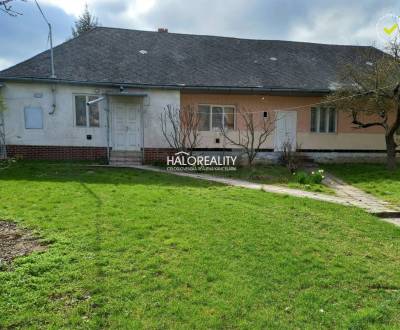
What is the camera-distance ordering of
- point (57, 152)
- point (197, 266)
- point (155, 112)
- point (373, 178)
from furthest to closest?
1. point (155, 112)
2. point (57, 152)
3. point (373, 178)
4. point (197, 266)

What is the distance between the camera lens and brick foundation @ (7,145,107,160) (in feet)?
39.7

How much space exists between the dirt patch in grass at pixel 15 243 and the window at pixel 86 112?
8313 millimetres

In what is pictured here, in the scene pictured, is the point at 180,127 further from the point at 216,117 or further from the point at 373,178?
the point at 373,178

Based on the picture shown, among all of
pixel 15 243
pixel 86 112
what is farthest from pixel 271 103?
pixel 15 243

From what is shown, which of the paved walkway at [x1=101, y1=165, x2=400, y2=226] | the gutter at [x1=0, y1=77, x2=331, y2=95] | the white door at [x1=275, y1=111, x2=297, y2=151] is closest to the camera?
the paved walkway at [x1=101, y1=165, x2=400, y2=226]

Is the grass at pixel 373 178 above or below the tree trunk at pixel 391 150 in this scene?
below

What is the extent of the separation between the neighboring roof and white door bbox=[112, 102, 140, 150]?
103cm

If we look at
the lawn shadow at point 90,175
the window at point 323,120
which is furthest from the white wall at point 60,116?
the window at point 323,120

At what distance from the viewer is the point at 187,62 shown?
14297 millimetres

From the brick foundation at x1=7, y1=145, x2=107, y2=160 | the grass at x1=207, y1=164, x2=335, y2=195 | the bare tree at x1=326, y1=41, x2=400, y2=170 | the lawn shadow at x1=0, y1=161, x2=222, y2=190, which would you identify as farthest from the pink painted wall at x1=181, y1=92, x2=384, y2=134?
the lawn shadow at x1=0, y1=161, x2=222, y2=190

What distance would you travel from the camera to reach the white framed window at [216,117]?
1326 cm

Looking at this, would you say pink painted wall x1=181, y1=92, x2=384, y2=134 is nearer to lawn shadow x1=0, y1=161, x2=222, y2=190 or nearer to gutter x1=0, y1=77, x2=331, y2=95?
gutter x1=0, y1=77, x2=331, y2=95

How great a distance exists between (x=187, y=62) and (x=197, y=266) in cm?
1217

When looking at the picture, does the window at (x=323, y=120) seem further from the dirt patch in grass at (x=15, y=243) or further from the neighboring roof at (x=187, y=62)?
the dirt patch in grass at (x=15, y=243)
